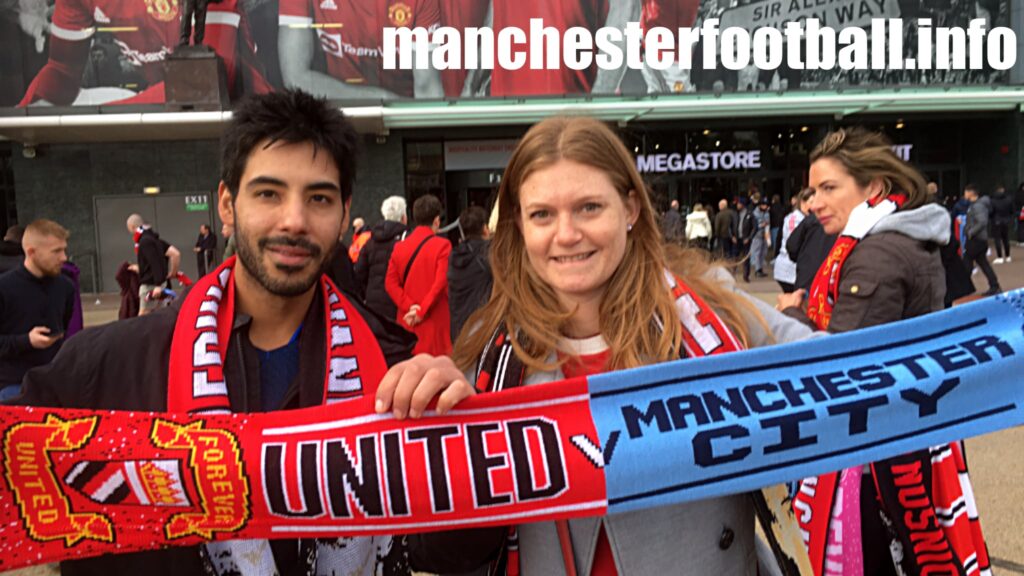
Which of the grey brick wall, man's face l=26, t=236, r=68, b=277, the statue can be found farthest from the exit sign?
man's face l=26, t=236, r=68, b=277

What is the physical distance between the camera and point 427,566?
1781 mm

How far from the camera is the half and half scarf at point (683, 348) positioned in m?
1.73

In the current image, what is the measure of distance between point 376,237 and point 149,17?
1539 cm

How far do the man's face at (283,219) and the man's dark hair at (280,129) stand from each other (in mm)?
23

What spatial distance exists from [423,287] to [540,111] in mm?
12589

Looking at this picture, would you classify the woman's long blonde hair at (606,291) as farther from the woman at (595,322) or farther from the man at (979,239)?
the man at (979,239)

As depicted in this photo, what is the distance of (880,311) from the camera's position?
2822 mm

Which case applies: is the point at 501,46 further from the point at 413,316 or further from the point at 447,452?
the point at 447,452

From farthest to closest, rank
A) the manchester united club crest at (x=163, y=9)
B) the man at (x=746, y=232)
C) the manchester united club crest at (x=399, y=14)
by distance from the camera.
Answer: the manchester united club crest at (x=399, y=14), the manchester united club crest at (x=163, y=9), the man at (x=746, y=232)

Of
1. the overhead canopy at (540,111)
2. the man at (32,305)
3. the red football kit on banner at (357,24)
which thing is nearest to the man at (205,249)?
the overhead canopy at (540,111)

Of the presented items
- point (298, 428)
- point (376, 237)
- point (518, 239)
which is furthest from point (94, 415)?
point (376, 237)

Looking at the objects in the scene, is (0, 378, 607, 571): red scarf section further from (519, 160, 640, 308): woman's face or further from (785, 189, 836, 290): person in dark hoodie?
(785, 189, 836, 290): person in dark hoodie

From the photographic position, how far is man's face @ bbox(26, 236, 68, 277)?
4746 mm

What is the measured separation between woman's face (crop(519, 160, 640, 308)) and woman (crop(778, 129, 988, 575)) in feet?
3.02
